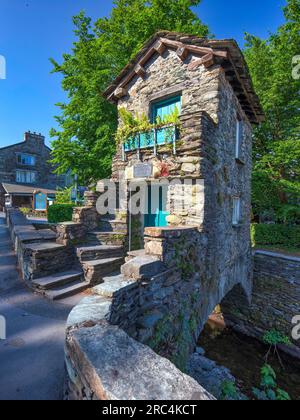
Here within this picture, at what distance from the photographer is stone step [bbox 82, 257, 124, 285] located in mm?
4786

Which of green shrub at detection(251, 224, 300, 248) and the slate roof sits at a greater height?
the slate roof

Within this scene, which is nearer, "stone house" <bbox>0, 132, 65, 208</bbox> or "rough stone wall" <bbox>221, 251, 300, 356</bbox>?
"rough stone wall" <bbox>221, 251, 300, 356</bbox>

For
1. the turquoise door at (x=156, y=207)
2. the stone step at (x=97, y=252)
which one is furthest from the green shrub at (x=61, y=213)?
the stone step at (x=97, y=252)

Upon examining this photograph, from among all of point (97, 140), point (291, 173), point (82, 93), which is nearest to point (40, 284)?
point (97, 140)

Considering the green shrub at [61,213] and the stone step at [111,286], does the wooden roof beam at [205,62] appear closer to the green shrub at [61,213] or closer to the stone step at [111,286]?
the stone step at [111,286]

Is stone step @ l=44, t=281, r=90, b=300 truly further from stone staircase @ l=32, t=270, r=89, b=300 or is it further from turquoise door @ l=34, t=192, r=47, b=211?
turquoise door @ l=34, t=192, r=47, b=211

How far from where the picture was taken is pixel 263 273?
945 centimetres

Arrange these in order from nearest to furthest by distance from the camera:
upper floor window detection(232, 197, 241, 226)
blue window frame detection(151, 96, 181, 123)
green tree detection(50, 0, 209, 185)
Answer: blue window frame detection(151, 96, 181, 123), upper floor window detection(232, 197, 241, 226), green tree detection(50, 0, 209, 185)

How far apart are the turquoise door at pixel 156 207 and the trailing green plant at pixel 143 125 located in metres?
1.68

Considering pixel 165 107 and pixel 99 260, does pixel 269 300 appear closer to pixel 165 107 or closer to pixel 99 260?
pixel 99 260

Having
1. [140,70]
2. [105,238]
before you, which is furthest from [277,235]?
[140,70]

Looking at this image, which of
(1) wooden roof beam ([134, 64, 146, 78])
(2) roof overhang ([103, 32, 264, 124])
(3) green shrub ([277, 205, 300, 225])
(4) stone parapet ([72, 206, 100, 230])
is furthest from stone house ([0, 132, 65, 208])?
(3) green shrub ([277, 205, 300, 225])

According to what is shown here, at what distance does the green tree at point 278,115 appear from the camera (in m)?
11.2

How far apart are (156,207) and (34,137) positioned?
2722 cm
